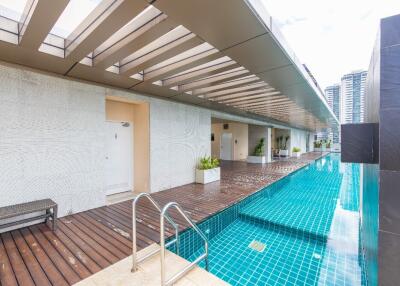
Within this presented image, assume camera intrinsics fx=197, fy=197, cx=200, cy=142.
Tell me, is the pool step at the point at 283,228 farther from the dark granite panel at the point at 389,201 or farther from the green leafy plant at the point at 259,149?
the green leafy plant at the point at 259,149

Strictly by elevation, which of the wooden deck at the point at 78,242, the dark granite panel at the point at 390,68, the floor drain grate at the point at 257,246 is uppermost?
the dark granite panel at the point at 390,68

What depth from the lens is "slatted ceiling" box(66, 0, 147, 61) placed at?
2.08 m

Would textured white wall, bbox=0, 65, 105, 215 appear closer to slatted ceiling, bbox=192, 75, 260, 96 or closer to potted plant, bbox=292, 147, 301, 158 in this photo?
slatted ceiling, bbox=192, 75, 260, 96

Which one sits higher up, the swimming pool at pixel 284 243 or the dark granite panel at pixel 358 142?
the dark granite panel at pixel 358 142

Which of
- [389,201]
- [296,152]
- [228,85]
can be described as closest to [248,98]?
[228,85]

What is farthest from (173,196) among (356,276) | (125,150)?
(356,276)

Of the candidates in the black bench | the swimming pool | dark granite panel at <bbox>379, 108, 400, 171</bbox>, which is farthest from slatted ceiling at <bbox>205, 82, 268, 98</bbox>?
the black bench

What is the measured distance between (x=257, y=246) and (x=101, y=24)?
13.8 feet

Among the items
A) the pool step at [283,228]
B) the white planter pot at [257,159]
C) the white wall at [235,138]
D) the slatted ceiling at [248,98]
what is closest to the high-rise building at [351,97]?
the white planter pot at [257,159]

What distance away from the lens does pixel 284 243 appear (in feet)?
12.3

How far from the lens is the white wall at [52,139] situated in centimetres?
340

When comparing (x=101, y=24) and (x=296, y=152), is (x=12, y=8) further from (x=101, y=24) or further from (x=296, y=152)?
(x=296, y=152)

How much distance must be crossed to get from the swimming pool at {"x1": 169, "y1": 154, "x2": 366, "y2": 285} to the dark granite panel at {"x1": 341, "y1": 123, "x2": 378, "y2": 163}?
6.41ft

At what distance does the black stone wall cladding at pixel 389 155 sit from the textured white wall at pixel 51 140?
480 cm
